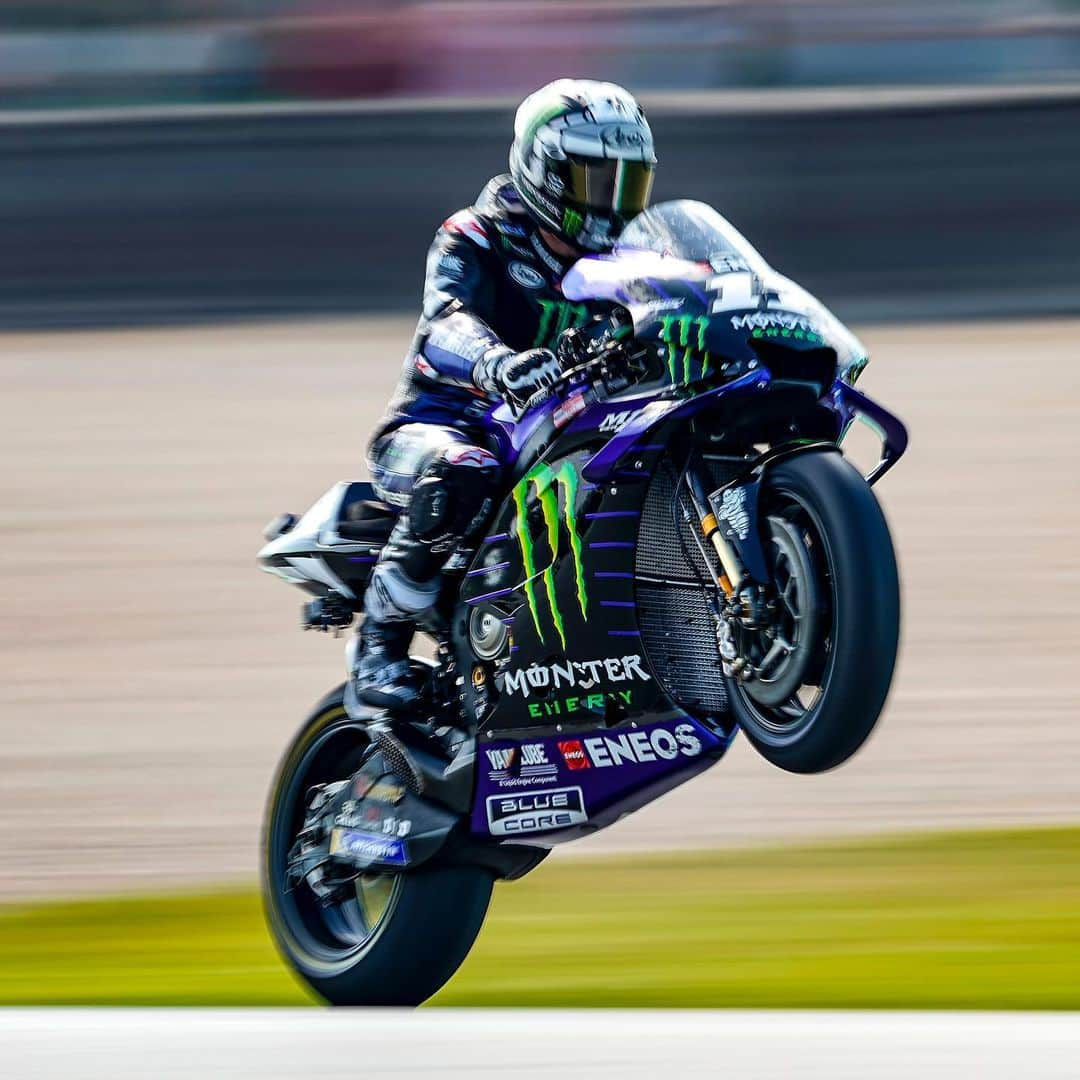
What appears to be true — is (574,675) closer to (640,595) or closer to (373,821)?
(640,595)

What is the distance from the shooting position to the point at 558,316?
5.30m

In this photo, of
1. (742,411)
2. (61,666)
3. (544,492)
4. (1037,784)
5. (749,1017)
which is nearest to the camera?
(749,1017)

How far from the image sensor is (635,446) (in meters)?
4.64

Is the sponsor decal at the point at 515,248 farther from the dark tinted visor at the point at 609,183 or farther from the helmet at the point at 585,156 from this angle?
the dark tinted visor at the point at 609,183

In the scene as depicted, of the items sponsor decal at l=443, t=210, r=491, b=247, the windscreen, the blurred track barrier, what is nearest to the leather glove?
the windscreen

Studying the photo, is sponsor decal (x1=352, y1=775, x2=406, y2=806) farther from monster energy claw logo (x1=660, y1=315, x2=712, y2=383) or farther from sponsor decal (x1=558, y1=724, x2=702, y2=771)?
monster energy claw logo (x1=660, y1=315, x2=712, y2=383)

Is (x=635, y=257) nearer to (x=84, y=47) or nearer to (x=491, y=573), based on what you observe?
(x=491, y=573)

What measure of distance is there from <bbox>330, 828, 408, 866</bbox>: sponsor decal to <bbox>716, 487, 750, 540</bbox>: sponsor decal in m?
1.43

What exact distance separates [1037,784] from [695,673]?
3.46 metres

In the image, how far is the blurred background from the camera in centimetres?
665

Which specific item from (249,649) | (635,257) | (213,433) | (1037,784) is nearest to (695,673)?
(635,257)

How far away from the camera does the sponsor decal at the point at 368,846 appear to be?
5.49 m

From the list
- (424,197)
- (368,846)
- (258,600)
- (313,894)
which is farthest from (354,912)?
(424,197)

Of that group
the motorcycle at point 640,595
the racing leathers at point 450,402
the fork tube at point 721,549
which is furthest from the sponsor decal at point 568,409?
the fork tube at point 721,549
